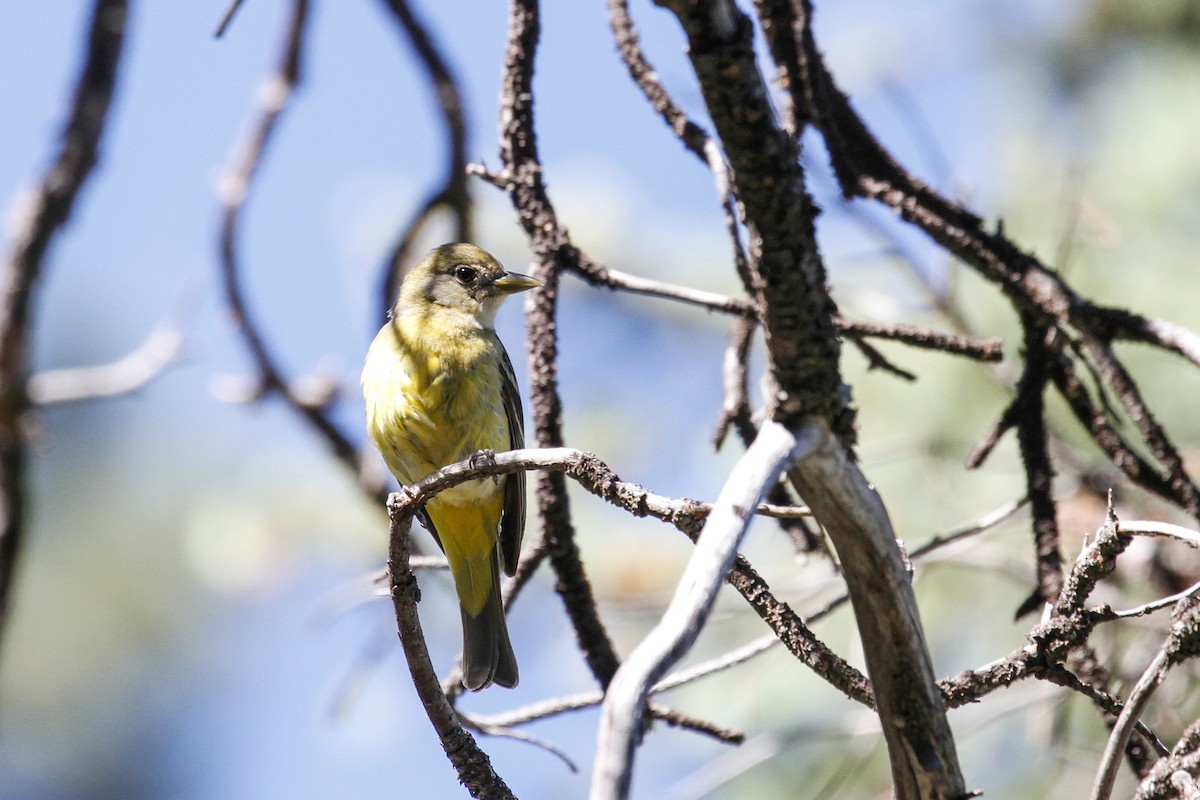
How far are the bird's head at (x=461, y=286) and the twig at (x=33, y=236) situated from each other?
117cm

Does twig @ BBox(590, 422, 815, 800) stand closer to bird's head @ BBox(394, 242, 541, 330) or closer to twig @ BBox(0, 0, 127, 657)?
bird's head @ BBox(394, 242, 541, 330)

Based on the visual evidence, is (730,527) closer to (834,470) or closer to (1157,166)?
(834,470)

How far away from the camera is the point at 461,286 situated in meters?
4.62

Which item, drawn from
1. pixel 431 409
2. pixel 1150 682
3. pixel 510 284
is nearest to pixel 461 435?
pixel 431 409

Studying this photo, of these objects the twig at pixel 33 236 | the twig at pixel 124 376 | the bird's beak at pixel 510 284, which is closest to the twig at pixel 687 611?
the bird's beak at pixel 510 284

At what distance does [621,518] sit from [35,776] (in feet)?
42.5

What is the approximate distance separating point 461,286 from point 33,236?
144 centimetres

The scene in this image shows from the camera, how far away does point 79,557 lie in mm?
15820

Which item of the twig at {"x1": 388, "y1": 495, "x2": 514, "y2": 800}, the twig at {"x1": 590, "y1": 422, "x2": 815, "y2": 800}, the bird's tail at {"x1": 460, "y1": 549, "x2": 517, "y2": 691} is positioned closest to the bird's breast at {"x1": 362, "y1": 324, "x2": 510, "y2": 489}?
the bird's tail at {"x1": 460, "y1": 549, "x2": 517, "y2": 691}

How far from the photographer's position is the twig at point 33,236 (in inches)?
172

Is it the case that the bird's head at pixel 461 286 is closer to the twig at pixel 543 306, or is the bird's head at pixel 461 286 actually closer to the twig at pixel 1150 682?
the twig at pixel 543 306

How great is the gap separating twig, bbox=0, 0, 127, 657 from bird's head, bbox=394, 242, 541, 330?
117 cm

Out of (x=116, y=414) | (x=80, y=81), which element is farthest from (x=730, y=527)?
(x=116, y=414)

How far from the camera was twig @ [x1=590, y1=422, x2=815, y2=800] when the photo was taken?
44.3 inches
